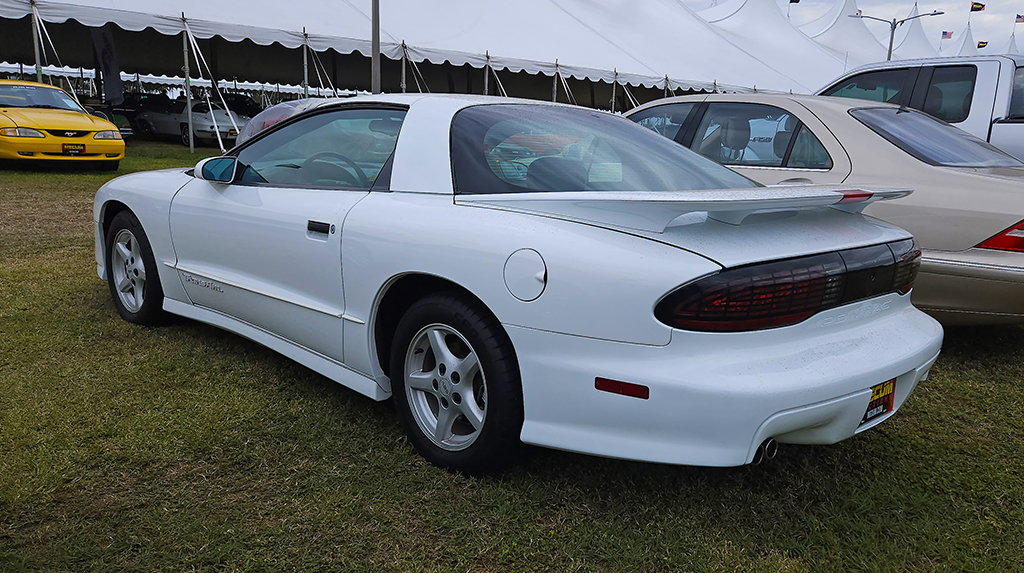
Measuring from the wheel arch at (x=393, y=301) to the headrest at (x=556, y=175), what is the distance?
0.45 metres

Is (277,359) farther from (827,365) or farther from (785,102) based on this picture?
(785,102)

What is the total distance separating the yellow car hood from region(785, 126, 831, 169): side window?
10580mm

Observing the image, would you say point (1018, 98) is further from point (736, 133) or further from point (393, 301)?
point (393, 301)

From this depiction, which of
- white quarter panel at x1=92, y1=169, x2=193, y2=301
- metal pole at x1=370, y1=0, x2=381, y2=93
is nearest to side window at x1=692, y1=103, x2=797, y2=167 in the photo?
white quarter panel at x1=92, y1=169, x2=193, y2=301

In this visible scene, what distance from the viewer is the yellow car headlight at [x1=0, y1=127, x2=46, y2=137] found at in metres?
10.5

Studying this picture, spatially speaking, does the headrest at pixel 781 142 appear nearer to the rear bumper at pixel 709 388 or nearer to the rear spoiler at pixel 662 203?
the rear spoiler at pixel 662 203

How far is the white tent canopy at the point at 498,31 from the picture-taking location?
1375 cm

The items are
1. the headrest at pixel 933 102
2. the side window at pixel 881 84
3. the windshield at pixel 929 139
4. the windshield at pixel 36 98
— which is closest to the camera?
the windshield at pixel 929 139

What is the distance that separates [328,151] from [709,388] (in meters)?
1.95

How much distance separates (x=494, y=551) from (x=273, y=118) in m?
10.6

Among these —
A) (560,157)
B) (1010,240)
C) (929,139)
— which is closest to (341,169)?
(560,157)

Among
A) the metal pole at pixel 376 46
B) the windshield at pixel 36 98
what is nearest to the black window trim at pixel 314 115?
the windshield at pixel 36 98

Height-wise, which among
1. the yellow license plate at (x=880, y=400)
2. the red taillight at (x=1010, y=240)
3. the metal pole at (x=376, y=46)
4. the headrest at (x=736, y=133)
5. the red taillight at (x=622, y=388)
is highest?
the metal pole at (x=376, y=46)

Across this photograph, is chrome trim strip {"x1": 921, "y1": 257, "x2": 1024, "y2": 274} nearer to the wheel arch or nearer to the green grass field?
the green grass field
